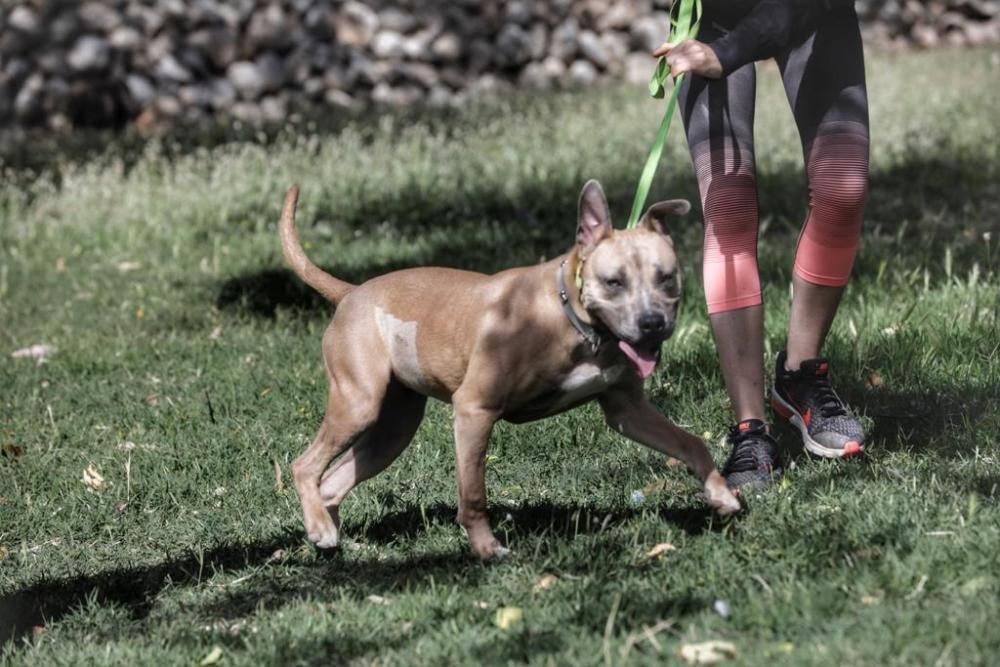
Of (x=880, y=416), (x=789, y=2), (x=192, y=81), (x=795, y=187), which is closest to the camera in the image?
(x=789, y=2)

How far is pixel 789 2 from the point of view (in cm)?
444

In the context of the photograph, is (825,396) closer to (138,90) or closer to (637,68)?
(138,90)

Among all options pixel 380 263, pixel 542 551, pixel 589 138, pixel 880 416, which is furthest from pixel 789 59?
pixel 589 138

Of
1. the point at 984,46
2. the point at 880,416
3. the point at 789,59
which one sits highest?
the point at 789,59

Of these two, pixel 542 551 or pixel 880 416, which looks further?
pixel 880 416

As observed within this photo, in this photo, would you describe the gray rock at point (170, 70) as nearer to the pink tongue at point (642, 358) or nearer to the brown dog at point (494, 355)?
the brown dog at point (494, 355)

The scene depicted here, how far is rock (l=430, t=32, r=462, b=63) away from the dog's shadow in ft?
31.2

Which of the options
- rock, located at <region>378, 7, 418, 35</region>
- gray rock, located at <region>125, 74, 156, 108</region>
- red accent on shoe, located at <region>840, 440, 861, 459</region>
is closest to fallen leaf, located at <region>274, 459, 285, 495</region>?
red accent on shoe, located at <region>840, 440, 861, 459</region>

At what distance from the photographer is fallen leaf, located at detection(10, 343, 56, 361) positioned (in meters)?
6.84

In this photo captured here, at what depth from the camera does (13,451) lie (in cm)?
557

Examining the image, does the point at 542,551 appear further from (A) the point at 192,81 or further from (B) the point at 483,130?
(A) the point at 192,81

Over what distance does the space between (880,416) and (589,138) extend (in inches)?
228

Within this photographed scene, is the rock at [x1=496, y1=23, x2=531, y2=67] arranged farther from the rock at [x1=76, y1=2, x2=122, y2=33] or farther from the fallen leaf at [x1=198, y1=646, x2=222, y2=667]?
the fallen leaf at [x1=198, y1=646, x2=222, y2=667]

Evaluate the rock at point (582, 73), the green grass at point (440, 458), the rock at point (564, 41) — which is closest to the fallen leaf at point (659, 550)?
the green grass at point (440, 458)
